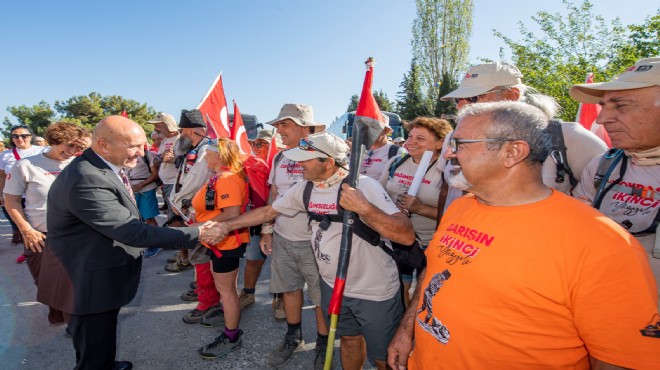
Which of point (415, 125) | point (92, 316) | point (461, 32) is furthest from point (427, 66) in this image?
point (92, 316)

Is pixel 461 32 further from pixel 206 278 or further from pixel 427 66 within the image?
pixel 206 278

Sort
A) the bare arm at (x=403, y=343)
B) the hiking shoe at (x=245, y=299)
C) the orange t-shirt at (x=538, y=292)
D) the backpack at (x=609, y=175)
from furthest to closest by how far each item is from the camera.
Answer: the hiking shoe at (x=245, y=299) → the bare arm at (x=403, y=343) → the backpack at (x=609, y=175) → the orange t-shirt at (x=538, y=292)

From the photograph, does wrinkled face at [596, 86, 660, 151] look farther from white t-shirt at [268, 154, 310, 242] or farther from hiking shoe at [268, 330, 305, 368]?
hiking shoe at [268, 330, 305, 368]

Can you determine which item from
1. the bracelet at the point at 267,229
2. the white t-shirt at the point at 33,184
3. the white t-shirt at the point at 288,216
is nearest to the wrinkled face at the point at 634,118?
the white t-shirt at the point at 288,216

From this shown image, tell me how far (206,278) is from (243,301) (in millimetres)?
664

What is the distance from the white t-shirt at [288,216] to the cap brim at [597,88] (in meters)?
1.92

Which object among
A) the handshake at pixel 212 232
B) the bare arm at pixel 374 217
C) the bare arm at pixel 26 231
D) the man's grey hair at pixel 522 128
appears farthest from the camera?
the bare arm at pixel 26 231

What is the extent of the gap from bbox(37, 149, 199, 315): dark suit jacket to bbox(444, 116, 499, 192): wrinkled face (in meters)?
2.13

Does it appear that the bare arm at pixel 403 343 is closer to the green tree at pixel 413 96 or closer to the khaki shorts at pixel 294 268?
the khaki shorts at pixel 294 268

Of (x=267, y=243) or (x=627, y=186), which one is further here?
(x=267, y=243)

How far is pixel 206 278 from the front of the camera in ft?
12.4

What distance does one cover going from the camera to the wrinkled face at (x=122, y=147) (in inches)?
94.5

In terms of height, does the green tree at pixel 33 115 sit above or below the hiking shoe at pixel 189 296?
above

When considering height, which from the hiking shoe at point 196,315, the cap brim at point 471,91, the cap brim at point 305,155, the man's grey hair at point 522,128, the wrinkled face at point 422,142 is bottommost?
the hiking shoe at point 196,315
